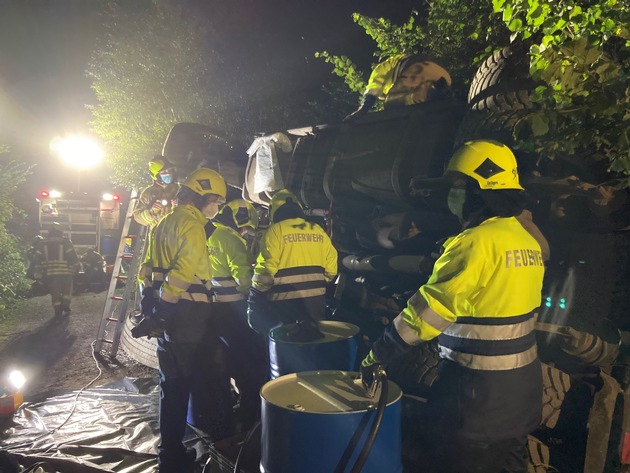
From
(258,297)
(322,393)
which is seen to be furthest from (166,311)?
(322,393)

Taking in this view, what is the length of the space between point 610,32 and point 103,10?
15.6 metres

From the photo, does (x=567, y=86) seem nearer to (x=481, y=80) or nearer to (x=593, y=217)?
(x=593, y=217)

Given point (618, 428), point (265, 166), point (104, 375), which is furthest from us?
point (104, 375)

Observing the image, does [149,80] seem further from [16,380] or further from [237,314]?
[237,314]

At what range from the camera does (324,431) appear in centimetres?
201

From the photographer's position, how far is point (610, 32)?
6.68 feet

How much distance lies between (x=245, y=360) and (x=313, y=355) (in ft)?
4.68

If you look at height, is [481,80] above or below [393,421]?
above

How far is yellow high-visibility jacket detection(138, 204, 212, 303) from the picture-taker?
145 inches

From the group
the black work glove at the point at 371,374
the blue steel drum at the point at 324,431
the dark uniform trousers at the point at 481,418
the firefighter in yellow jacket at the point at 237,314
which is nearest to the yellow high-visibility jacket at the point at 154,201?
the firefighter in yellow jacket at the point at 237,314

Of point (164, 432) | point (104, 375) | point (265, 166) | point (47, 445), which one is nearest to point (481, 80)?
point (265, 166)

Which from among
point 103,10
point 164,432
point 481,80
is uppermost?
point 103,10

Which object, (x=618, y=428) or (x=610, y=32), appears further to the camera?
(x=618, y=428)

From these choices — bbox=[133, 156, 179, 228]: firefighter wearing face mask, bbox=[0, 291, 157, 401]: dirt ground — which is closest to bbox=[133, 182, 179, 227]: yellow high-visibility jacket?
bbox=[133, 156, 179, 228]: firefighter wearing face mask
